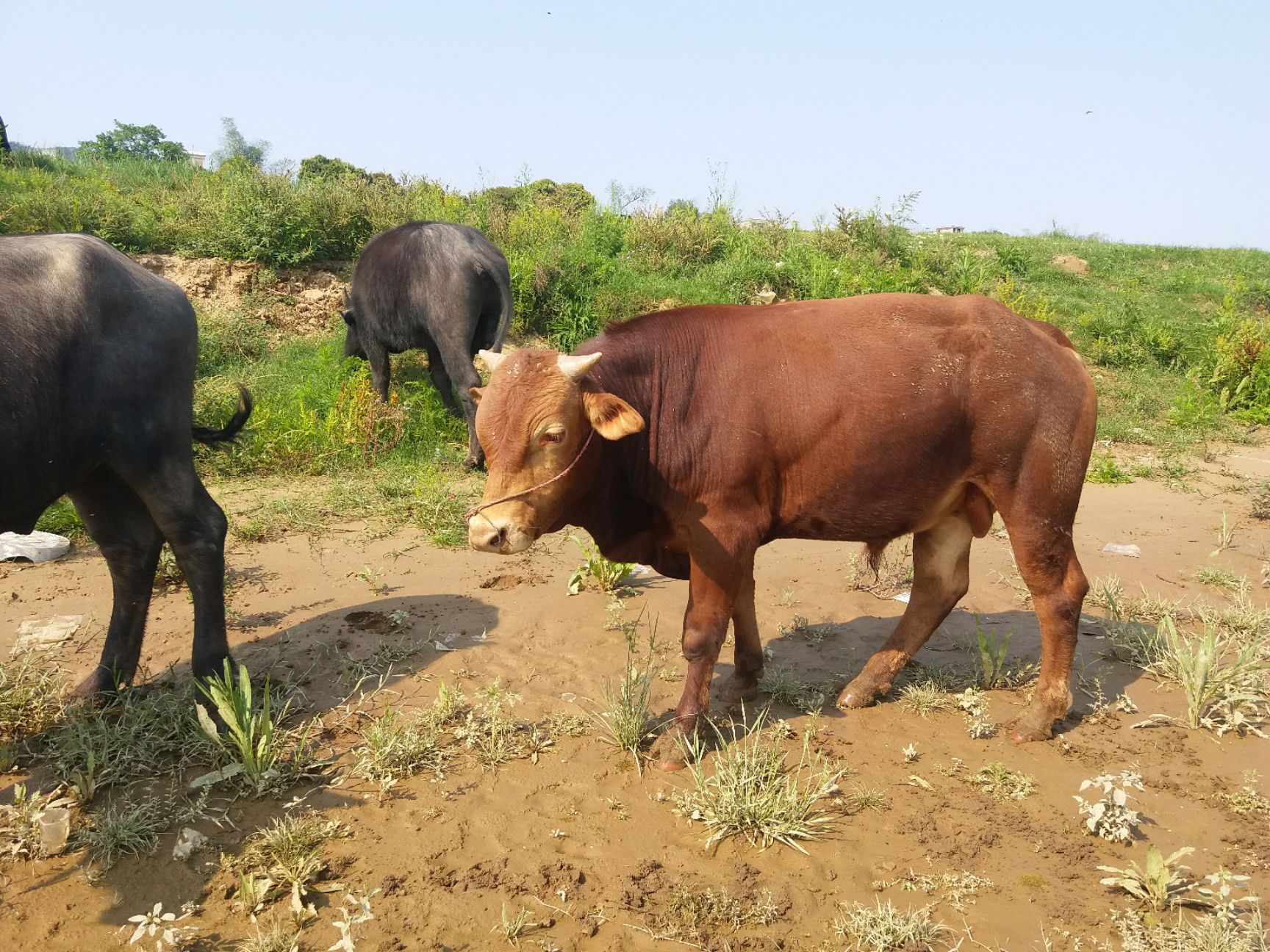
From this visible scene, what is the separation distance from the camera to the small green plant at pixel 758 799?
10.9 ft

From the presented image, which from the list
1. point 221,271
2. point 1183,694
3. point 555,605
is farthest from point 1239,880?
point 221,271

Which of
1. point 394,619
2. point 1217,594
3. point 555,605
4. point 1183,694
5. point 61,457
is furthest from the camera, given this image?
point 1217,594

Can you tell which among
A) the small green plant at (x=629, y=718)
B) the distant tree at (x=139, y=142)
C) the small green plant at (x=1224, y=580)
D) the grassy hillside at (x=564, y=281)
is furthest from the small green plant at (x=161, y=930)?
the distant tree at (x=139, y=142)

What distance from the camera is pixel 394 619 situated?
16.2 ft

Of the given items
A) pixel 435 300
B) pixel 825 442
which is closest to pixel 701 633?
pixel 825 442

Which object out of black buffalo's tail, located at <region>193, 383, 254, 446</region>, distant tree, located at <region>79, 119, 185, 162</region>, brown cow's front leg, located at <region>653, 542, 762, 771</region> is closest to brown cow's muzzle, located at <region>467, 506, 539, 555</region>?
brown cow's front leg, located at <region>653, 542, 762, 771</region>

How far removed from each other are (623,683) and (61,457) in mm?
2420

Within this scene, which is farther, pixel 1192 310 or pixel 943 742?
pixel 1192 310

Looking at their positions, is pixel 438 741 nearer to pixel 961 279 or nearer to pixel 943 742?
pixel 943 742

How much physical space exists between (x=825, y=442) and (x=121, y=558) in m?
3.19

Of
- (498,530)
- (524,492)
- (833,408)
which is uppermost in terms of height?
(833,408)

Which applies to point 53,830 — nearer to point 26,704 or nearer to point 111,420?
point 26,704

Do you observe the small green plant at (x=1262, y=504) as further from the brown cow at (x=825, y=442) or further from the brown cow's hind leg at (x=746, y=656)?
the brown cow's hind leg at (x=746, y=656)

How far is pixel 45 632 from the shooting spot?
4676 mm
